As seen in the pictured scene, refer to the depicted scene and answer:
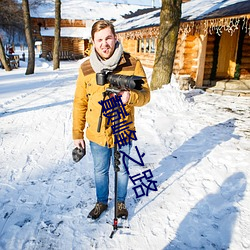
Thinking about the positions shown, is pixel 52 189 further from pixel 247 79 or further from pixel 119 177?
pixel 247 79

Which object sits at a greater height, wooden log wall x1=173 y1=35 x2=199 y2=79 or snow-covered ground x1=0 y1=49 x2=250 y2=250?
wooden log wall x1=173 y1=35 x2=199 y2=79

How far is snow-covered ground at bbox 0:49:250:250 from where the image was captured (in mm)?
2188

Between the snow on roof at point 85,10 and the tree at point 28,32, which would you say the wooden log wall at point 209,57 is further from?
the snow on roof at point 85,10

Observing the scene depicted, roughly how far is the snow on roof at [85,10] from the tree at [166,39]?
27.5 m

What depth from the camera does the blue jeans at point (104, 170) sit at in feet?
7.09

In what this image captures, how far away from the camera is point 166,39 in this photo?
22.7 ft

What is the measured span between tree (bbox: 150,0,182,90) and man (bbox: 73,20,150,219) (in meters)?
5.37

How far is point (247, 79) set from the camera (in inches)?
434

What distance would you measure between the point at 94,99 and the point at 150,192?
154cm

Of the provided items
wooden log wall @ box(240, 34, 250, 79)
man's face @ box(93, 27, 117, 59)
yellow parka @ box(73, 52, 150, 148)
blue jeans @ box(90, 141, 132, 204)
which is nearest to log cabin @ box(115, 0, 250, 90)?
wooden log wall @ box(240, 34, 250, 79)

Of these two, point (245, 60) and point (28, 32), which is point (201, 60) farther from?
point (28, 32)

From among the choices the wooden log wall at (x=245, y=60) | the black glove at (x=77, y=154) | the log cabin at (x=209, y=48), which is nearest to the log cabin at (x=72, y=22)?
the log cabin at (x=209, y=48)

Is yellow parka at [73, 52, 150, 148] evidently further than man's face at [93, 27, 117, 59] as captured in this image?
Yes

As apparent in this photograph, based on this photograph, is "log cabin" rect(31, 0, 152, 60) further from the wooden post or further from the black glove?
the black glove
